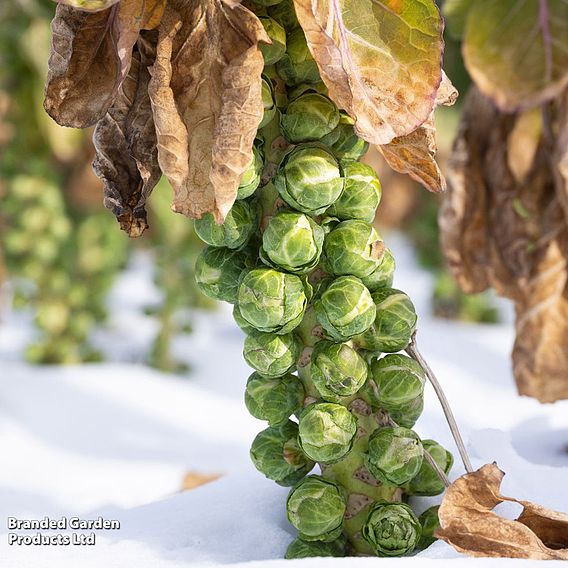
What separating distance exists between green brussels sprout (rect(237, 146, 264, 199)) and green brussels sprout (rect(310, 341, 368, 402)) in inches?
7.2

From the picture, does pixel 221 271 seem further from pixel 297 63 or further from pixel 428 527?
pixel 428 527

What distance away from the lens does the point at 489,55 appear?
0.80 metres

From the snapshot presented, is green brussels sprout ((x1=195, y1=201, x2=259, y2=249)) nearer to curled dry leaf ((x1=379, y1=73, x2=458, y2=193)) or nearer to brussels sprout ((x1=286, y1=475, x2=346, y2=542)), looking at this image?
A: curled dry leaf ((x1=379, y1=73, x2=458, y2=193))

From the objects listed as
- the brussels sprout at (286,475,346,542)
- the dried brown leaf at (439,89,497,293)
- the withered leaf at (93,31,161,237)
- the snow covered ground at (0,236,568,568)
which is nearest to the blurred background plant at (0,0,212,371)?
the snow covered ground at (0,236,568,568)

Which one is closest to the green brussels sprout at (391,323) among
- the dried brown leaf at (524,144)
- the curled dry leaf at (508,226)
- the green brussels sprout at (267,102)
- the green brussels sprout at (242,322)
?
the green brussels sprout at (242,322)

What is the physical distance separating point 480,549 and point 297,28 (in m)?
0.56

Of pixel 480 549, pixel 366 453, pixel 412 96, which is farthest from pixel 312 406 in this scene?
pixel 412 96

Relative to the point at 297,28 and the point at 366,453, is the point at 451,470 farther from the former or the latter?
the point at 297,28

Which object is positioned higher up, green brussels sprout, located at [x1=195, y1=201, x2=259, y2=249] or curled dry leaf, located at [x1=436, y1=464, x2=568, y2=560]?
green brussels sprout, located at [x1=195, y1=201, x2=259, y2=249]

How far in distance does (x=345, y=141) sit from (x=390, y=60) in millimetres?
109

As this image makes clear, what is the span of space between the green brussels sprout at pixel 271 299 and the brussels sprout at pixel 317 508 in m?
0.18

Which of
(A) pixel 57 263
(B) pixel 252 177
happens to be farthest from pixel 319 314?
(A) pixel 57 263

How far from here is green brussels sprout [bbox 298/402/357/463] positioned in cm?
83

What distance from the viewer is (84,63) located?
0.85 m
